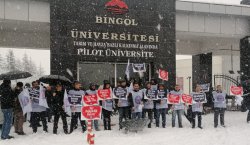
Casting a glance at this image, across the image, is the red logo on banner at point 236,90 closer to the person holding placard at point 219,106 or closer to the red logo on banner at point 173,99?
the person holding placard at point 219,106

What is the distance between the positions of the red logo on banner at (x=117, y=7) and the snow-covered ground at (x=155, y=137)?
5.92 metres

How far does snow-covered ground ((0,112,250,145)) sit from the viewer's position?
11.0 m

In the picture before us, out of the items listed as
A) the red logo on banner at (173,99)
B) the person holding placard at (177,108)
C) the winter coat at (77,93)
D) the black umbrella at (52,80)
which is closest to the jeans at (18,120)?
the winter coat at (77,93)

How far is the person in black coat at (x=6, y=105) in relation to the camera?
38.0 feet

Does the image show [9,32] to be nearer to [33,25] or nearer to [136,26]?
[33,25]

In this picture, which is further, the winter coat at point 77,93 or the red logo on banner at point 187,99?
the red logo on banner at point 187,99

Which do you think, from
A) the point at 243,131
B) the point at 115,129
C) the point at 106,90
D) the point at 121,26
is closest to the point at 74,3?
the point at 121,26

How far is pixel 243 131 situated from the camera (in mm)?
13180

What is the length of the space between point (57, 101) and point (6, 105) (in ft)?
5.52

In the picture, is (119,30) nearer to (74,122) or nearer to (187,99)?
(187,99)

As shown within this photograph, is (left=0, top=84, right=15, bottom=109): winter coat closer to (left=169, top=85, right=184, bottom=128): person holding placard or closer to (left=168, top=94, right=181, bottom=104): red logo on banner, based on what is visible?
(left=168, top=94, right=181, bottom=104): red logo on banner

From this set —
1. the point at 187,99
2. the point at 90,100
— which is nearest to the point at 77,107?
the point at 90,100

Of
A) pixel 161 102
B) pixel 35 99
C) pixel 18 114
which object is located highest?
pixel 35 99

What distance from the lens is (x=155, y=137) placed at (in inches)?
472
